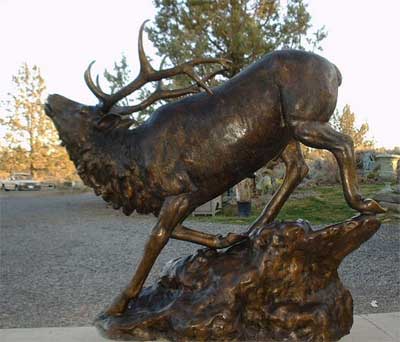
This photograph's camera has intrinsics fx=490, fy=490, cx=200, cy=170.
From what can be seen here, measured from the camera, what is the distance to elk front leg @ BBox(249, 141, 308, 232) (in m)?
3.29

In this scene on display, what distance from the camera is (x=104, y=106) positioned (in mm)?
3182

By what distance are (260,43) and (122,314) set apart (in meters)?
11.6

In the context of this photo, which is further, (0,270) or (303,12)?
(303,12)

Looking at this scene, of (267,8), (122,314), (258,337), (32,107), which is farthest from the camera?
(32,107)

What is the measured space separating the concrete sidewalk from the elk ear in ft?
4.45

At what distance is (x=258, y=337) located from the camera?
2926 mm

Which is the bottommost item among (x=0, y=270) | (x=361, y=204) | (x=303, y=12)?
(x=0, y=270)

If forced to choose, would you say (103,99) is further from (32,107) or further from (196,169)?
(32,107)

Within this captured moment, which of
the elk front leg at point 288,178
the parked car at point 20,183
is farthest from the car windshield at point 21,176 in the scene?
the elk front leg at point 288,178

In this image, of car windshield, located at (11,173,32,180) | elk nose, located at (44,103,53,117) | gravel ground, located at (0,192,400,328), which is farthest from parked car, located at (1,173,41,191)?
elk nose, located at (44,103,53,117)

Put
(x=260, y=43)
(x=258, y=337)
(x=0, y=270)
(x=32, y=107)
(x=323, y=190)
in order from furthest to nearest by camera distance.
A: (x=32, y=107) → (x=323, y=190) → (x=260, y=43) → (x=0, y=270) → (x=258, y=337)

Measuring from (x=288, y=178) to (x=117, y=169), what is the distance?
114cm

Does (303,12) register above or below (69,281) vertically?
above

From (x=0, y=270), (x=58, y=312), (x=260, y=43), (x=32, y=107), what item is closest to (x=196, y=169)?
(x=58, y=312)
